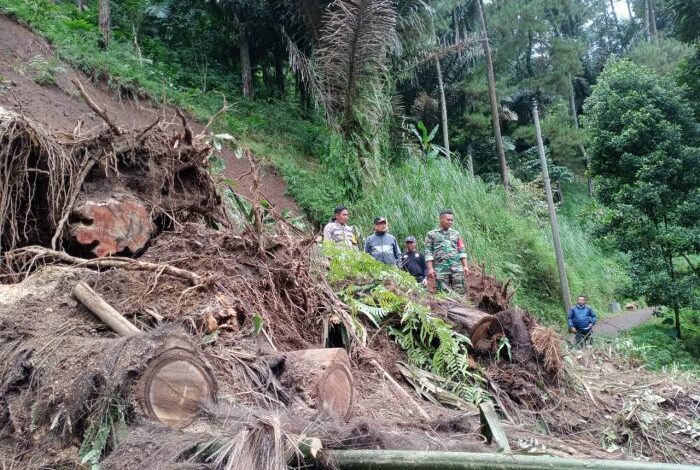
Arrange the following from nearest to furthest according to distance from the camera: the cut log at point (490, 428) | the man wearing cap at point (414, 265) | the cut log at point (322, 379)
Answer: the cut log at point (490, 428) < the cut log at point (322, 379) < the man wearing cap at point (414, 265)

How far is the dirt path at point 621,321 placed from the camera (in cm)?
1603

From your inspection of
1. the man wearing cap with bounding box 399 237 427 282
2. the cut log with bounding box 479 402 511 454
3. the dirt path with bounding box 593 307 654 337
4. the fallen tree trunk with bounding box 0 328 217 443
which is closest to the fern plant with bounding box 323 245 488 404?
the cut log with bounding box 479 402 511 454

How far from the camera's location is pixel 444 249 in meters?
8.10

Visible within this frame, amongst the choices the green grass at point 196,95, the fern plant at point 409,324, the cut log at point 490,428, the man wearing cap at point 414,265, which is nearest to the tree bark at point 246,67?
the green grass at point 196,95

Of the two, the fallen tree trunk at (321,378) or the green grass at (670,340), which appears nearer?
the fallen tree trunk at (321,378)

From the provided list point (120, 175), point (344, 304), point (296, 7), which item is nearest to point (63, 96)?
point (296, 7)

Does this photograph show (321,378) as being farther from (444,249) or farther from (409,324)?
(444,249)

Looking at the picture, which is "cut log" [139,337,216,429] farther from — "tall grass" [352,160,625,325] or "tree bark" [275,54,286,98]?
"tree bark" [275,54,286,98]

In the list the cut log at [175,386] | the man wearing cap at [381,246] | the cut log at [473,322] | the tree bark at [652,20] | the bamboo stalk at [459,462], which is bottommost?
the bamboo stalk at [459,462]

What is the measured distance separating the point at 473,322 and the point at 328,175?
878 centimetres

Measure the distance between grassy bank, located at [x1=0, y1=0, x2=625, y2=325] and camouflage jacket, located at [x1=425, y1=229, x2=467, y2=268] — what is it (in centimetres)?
431

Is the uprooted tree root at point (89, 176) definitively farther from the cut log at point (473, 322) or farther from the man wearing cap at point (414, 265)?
the man wearing cap at point (414, 265)

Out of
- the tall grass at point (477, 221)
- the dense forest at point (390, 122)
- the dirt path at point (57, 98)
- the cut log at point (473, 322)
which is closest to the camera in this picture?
the cut log at point (473, 322)

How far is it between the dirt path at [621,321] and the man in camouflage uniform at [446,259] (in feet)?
28.3
